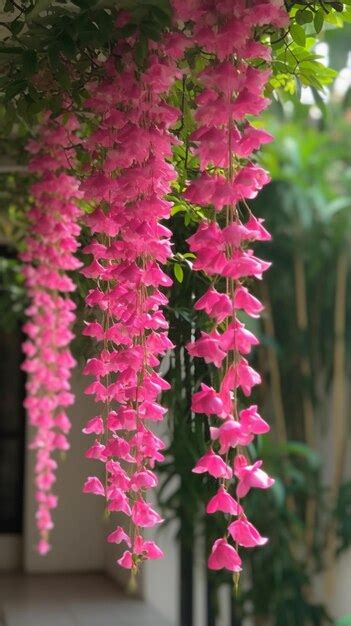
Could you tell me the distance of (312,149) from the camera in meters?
4.70

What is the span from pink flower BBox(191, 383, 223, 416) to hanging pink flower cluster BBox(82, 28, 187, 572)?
0.23 metres

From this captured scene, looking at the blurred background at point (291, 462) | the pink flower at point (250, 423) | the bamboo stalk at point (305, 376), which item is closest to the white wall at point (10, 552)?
the blurred background at point (291, 462)

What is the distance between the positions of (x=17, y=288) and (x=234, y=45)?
2.77 meters

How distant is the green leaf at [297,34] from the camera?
1422 millimetres

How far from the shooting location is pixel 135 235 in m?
1.32

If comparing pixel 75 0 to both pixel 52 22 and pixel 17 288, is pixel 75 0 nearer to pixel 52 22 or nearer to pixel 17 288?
pixel 52 22

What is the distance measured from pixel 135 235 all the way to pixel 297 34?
0.39m

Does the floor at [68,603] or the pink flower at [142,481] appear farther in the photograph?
the floor at [68,603]

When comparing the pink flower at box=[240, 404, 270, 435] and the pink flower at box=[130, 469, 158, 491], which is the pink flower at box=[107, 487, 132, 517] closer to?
the pink flower at box=[130, 469, 158, 491]

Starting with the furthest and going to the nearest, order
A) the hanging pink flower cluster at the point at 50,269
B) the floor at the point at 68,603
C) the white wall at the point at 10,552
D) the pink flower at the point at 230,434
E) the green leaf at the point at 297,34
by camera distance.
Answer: the white wall at the point at 10,552
the floor at the point at 68,603
the hanging pink flower cluster at the point at 50,269
the green leaf at the point at 297,34
the pink flower at the point at 230,434

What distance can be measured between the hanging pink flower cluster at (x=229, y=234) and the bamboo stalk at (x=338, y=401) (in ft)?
11.6

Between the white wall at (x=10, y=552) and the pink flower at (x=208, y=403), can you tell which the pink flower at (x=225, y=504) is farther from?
the white wall at (x=10, y=552)

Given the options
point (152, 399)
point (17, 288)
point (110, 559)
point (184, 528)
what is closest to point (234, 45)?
point (152, 399)

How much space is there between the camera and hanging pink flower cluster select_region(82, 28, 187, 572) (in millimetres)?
1298
